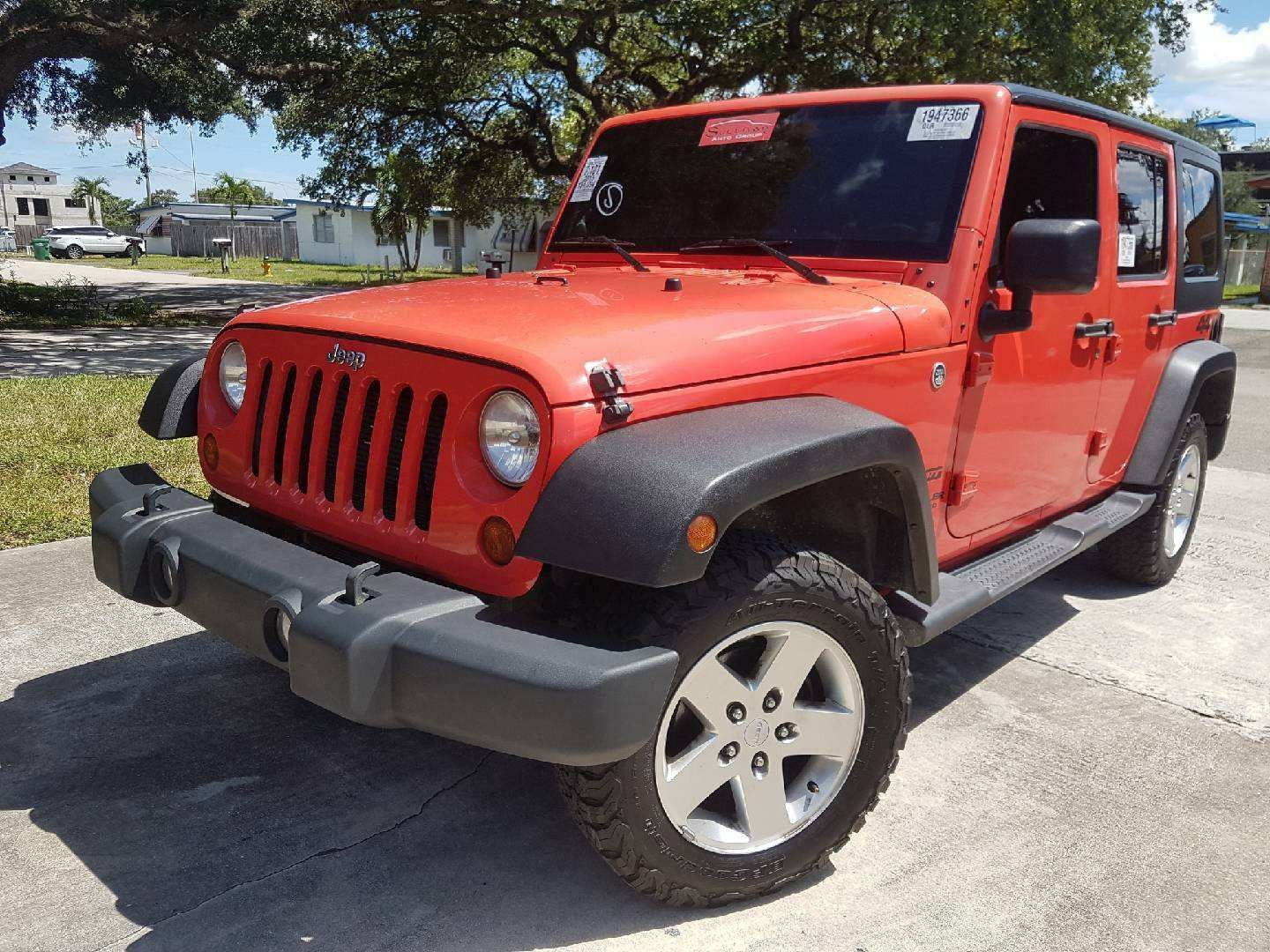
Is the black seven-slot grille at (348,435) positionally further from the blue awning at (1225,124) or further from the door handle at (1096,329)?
the blue awning at (1225,124)

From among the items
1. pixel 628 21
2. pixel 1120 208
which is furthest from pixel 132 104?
pixel 1120 208

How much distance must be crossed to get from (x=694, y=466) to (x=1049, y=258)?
1.51 metres

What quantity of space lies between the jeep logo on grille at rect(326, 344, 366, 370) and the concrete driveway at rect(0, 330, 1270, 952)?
124cm

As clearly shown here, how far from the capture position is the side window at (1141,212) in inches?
164

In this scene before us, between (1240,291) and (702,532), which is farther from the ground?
(702,532)

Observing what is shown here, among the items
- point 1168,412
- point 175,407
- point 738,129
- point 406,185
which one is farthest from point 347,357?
point 406,185

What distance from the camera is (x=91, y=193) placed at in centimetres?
9125

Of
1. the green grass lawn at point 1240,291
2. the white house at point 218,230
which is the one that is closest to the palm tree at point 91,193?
the white house at point 218,230

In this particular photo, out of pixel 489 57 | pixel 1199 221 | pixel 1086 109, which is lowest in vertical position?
pixel 1199 221

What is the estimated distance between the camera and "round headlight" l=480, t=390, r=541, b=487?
2.34 metres

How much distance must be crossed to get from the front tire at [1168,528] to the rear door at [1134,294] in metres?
0.37

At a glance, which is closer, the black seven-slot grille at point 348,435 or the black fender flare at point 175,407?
the black seven-slot grille at point 348,435

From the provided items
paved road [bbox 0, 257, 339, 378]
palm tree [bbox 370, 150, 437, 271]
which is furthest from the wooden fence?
paved road [bbox 0, 257, 339, 378]

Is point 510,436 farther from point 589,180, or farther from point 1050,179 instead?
point 1050,179
